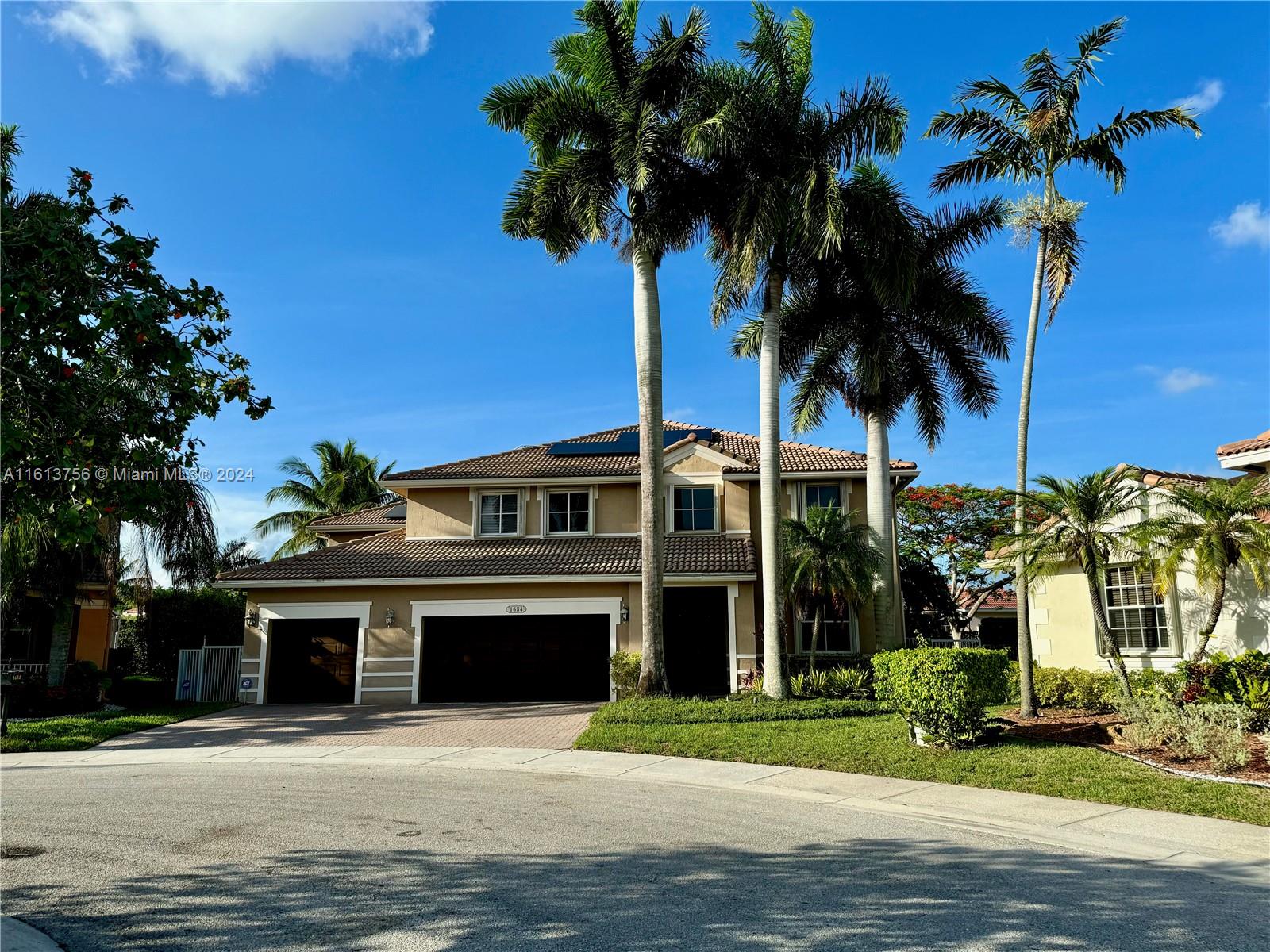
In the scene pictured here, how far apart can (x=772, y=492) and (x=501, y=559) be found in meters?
8.27

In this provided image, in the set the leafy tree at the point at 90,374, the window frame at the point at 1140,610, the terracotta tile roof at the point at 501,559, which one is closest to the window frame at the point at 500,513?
the terracotta tile roof at the point at 501,559

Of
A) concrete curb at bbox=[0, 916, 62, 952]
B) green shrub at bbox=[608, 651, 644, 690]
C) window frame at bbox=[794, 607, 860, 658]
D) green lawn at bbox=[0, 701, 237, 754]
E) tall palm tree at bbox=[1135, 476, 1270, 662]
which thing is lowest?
concrete curb at bbox=[0, 916, 62, 952]

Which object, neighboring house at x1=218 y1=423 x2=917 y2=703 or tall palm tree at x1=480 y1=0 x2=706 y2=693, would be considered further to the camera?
neighboring house at x1=218 y1=423 x2=917 y2=703

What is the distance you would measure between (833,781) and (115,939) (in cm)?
866

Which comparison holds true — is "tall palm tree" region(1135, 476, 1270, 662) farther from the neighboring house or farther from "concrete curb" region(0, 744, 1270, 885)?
the neighboring house

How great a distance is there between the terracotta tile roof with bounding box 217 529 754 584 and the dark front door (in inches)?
54.8

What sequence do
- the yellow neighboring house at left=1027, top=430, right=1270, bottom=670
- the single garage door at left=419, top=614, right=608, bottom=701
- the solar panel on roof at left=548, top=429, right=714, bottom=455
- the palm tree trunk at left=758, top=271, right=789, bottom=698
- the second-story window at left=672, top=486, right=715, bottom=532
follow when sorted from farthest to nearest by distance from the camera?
the solar panel on roof at left=548, top=429, right=714, bottom=455 → the second-story window at left=672, top=486, right=715, bottom=532 → the single garage door at left=419, top=614, right=608, bottom=701 → the palm tree trunk at left=758, top=271, right=789, bottom=698 → the yellow neighboring house at left=1027, top=430, right=1270, bottom=670

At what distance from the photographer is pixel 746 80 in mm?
19844

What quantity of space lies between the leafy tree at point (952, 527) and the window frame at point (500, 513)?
21449 mm

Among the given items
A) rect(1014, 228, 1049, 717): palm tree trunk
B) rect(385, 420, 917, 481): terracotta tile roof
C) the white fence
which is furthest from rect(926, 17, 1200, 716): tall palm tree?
the white fence

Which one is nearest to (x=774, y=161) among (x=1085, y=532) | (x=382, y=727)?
(x=1085, y=532)

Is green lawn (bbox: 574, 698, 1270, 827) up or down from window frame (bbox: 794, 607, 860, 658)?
down

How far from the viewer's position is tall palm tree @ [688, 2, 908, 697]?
62.1ft

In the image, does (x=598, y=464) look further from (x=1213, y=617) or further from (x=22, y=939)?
(x=22, y=939)
